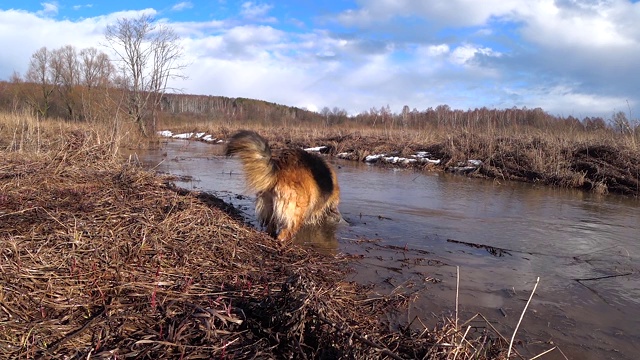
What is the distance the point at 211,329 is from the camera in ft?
7.53

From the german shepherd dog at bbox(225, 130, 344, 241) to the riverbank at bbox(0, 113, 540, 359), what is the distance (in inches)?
19.4

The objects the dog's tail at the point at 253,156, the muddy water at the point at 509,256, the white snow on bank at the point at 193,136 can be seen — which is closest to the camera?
the muddy water at the point at 509,256

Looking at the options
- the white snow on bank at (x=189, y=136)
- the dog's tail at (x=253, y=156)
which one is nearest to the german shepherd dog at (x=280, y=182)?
the dog's tail at (x=253, y=156)

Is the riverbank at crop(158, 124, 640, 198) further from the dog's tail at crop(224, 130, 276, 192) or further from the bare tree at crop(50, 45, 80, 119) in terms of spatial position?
the bare tree at crop(50, 45, 80, 119)

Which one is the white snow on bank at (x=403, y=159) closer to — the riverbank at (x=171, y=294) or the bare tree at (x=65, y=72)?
the riverbank at (x=171, y=294)

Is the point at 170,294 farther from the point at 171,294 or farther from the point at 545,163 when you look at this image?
the point at 545,163

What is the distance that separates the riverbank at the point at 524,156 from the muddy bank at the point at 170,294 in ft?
32.8

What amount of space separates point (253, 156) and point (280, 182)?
0.46m

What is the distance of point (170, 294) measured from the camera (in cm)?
273

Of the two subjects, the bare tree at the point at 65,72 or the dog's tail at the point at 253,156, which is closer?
the dog's tail at the point at 253,156

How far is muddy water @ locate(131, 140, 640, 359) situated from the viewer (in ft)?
10.3

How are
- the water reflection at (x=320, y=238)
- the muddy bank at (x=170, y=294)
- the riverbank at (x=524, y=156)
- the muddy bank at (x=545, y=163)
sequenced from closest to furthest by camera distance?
1. the muddy bank at (x=170, y=294)
2. the water reflection at (x=320, y=238)
3. the muddy bank at (x=545, y=163)
4. the riverbank at (x=524, y=156)

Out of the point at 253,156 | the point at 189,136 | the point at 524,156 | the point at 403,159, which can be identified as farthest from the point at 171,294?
the point at 189,136

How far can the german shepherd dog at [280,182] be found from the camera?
4.50 m
